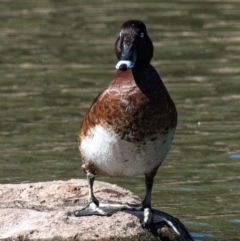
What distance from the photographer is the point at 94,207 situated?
8.23m

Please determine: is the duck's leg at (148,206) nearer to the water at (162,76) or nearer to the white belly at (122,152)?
the white belly at (122,152)

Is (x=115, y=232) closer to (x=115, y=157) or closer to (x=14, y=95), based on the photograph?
(x=115, y=157)

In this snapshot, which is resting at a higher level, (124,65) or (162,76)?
(124,65)

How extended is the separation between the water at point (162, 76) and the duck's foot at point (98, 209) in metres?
1.24

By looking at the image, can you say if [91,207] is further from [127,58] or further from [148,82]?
[127,58]

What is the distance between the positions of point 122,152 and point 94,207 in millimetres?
627

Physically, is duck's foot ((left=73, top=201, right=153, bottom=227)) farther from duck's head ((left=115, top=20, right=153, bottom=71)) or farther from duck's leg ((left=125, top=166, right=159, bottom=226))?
duck's head ((left=115, top=20, right=153, bottom=71))

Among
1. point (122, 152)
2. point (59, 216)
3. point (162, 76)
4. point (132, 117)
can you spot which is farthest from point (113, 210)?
point (162, 76)

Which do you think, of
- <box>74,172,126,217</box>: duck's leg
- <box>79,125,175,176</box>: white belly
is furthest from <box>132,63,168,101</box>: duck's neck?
<box>74,172,126,217</box>: duck's leg

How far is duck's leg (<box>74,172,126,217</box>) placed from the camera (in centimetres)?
818

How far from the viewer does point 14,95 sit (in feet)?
49.6

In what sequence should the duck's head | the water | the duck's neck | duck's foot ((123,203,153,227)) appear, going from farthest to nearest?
the water → duck's foot ((123,203,153,227)) → the duck's neck → the duck's head

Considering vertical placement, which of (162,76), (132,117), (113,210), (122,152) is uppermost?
(132,117)

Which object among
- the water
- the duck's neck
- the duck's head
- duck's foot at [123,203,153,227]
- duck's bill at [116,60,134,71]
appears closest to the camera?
duck's bill at [116,60,134,71]
